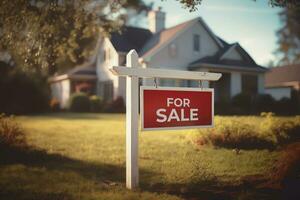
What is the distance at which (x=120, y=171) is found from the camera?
6.34m

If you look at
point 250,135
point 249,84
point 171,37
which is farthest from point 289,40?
point 250,135

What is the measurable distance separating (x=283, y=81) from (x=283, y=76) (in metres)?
1.14

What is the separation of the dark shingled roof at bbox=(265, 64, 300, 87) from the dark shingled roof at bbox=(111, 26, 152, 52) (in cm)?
1843

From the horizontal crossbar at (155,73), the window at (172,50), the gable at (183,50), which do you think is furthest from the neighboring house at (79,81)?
the horizontal crossbar at (155,73)

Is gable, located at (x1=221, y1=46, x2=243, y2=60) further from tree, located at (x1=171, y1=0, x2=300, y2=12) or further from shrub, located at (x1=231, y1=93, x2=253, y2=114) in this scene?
tree, located at (x1=171, y1=0, x2=300, y2=12)

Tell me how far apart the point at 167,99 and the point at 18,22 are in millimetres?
7427

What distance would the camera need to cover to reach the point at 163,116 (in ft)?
16.3

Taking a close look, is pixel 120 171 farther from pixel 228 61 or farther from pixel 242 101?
pixel 228 61

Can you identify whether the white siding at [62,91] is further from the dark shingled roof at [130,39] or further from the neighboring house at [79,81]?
the dark shingled roof at [130,39]

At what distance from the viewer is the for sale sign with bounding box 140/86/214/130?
4840 mm

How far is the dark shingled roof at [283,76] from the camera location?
122ft

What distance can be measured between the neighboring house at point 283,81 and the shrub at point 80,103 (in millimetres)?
21429

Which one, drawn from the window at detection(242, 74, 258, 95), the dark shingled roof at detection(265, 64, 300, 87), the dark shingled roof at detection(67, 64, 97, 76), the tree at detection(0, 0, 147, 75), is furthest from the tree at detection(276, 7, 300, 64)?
the tree at detection(0, 0, 147, 75)

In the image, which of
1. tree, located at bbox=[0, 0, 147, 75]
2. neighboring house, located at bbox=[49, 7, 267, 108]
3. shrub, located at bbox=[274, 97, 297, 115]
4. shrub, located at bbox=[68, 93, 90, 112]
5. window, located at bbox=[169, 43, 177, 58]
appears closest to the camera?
tree, located at bbox=[0, 0, 147, 75]
